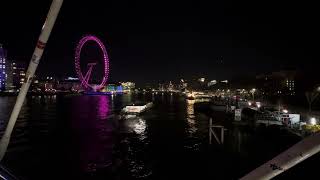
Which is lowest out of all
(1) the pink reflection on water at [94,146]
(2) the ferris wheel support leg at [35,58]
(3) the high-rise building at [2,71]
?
(1) the pink reflection on water at [94,146]

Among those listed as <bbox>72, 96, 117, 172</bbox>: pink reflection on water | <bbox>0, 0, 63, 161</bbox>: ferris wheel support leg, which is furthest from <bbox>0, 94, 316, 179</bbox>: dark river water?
<bbox>0, 0, 63, 161</bbox>: ferris wheel support leg

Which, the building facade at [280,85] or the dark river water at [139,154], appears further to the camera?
the building facade at [280,85]

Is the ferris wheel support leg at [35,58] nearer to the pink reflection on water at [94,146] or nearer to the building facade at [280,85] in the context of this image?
the pink reflection on water at [94,146]

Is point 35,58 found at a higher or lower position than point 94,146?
higher

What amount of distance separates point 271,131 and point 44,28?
1198 inches

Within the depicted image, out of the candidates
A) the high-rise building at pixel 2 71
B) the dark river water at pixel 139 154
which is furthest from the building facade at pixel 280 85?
the high-rise building at pixel 2 71

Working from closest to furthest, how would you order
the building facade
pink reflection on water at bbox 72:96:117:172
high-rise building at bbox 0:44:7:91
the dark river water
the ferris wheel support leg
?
the ferris wheel support leg → the dark river water → pink reflection on water at bbox 72:96:117:172 → the building facade → high-rise building at bbox 0:44:7:91

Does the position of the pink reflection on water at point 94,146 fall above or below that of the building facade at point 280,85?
below

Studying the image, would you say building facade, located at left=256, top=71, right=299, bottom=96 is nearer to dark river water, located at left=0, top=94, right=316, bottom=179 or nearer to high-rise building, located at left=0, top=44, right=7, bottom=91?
dark river water, located at left=0, top=94, right=316, bottom=179

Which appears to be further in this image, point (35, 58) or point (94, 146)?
point (94, 146)

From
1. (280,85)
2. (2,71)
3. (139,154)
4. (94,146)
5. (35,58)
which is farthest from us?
(2,71)

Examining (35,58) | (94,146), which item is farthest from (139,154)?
(35,58)

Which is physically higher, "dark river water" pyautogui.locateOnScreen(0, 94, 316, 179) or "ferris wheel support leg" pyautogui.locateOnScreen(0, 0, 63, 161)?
"ferris wheel support leg" pyautogui.locateOnScreen(0, 0, 63, 161)

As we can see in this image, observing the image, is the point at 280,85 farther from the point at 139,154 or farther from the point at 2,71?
the point at 2,71
